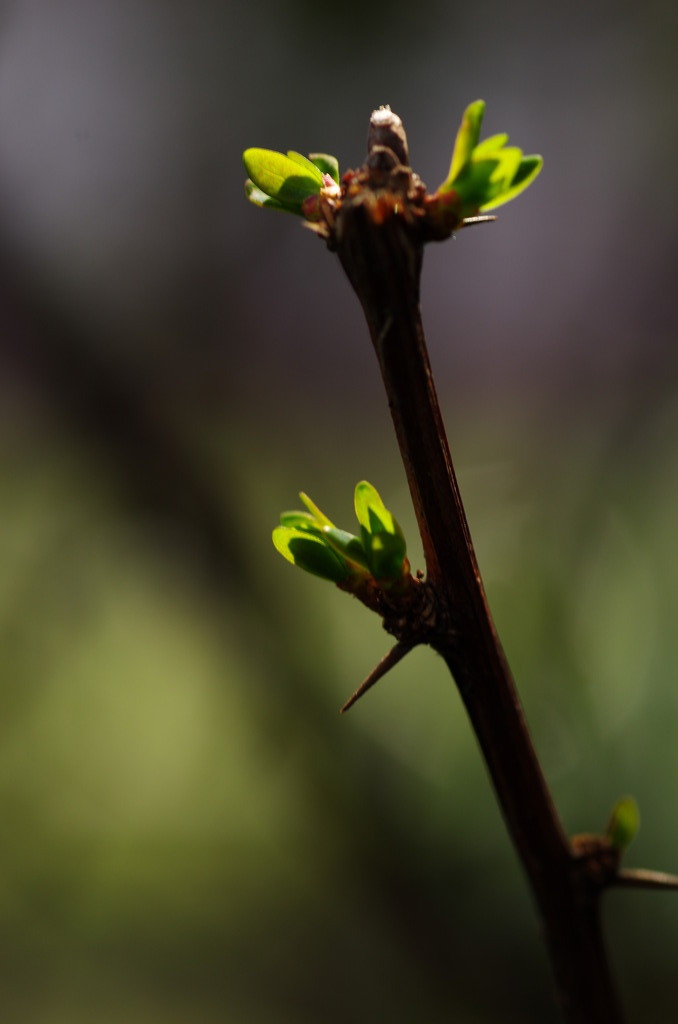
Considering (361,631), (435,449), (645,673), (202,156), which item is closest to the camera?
(435,449)

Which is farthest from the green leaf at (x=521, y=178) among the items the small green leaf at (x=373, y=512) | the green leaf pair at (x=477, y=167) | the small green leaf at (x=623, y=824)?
the small green leaf at (x=623, y=824)

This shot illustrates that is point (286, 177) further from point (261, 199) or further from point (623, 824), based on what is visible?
point (623, 824)

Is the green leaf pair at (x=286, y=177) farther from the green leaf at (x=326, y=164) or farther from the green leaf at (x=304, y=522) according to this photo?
the green leaf at (x=304, y=522)

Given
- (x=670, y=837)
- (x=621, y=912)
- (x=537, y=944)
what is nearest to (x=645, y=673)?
(x=670, y=837)

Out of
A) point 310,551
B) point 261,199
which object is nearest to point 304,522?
point 310,551

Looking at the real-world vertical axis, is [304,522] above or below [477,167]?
below

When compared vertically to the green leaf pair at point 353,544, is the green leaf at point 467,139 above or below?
above

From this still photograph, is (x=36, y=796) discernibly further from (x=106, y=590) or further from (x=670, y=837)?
(x=670, y=837)
